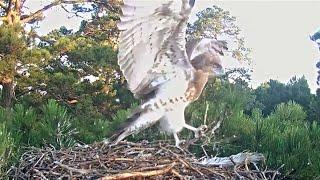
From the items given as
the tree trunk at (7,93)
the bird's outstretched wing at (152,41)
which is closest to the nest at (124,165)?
the bird's outstretched wing at (152,41)

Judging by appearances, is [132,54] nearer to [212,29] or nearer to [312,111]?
[312,111]

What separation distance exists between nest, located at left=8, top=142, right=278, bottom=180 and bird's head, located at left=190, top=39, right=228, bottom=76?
0.39 m

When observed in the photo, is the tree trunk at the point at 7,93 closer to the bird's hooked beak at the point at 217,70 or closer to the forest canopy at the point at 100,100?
the forest canopy at the point at 100,100

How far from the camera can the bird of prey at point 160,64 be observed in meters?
2.61

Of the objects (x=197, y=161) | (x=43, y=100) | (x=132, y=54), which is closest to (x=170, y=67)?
(x=132, y=54)

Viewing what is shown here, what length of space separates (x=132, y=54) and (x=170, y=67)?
0.18 meters

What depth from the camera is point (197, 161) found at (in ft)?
8.30

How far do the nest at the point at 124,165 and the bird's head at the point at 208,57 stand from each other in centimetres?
39

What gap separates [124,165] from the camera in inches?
94.5

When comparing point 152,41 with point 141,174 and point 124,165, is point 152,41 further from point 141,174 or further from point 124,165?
point 141,174

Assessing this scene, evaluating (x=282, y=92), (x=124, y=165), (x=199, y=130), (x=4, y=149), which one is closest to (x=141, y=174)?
(x=124, y=165)

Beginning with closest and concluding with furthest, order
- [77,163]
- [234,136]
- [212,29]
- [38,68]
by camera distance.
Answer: [77,163], [234,136], [38,68], [212,29]

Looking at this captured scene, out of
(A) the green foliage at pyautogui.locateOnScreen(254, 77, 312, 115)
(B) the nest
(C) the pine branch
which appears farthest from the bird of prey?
(A) the green foliage at pyautogui.locateOnScreen(254, 77, 312, 115)

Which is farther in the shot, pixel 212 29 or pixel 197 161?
pixel 212 29
